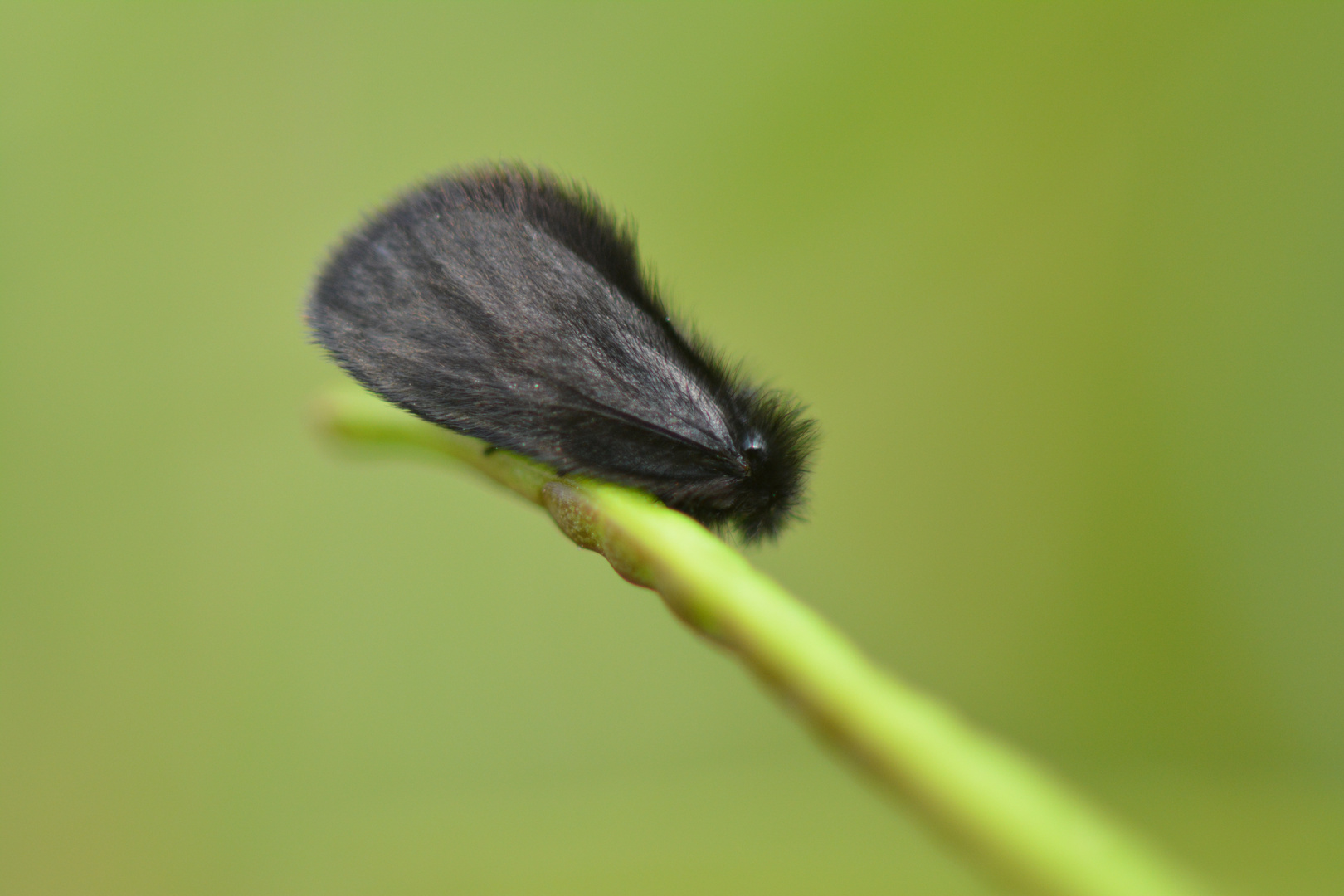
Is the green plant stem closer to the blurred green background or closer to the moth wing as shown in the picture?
the moth wing

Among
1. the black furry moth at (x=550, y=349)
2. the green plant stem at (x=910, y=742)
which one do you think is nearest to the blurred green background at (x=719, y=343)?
the black furry moth at (x=550, y=349)

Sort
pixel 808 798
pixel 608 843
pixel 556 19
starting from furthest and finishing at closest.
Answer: pixel 556 19 → pixel 808 798 → pixel 608 843

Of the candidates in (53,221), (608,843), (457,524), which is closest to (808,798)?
(608,843)

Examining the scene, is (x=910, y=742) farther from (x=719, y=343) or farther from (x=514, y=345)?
(x=719, y=343)

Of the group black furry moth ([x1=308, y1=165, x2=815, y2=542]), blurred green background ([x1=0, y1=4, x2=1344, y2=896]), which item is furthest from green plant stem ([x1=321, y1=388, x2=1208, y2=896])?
blurred green background ([x1=0, y1=4, x2=1344, y2=896])

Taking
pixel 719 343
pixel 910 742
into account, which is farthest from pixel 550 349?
pixel 719 343

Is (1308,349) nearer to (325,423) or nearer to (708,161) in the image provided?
(708,161)
